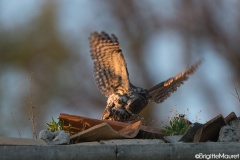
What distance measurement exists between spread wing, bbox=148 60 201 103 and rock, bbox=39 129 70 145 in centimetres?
544

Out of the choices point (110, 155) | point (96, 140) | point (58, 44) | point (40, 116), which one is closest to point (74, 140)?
point (96, 140)

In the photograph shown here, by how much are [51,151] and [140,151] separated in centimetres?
63

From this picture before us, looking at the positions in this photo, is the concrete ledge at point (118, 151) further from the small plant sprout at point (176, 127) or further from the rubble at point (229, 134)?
the small plant sprout at point (176, 127)

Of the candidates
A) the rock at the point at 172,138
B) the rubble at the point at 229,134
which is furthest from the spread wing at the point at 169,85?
the rubble at the point at 229,134

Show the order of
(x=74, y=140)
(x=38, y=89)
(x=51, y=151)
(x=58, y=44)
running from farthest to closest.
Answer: (x=58, y=44), (x=38, y=89), (x=74, y=140), (x=51, y=151)

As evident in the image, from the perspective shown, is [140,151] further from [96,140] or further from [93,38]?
[93,38]

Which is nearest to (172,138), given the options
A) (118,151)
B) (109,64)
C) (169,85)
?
(118,151)

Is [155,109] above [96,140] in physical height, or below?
above

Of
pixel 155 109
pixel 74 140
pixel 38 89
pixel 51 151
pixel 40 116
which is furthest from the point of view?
pixel 38 89

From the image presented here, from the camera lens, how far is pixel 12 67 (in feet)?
49.3

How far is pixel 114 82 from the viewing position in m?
11.2

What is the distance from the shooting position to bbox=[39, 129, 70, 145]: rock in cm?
595

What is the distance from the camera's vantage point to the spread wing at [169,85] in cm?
1178

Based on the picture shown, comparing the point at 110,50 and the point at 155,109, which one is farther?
the point at 155,109
